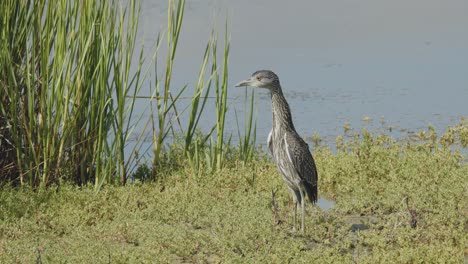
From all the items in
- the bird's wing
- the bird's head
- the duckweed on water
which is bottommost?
the duckweed on water

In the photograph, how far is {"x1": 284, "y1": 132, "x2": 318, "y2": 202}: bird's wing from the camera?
726 cm

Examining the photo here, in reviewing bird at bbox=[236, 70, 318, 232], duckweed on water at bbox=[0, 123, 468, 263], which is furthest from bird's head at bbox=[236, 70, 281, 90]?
duckweed on water at bbox=[0, 123, 468, 263]

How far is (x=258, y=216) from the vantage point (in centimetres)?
766

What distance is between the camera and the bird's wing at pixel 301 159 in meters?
7.26

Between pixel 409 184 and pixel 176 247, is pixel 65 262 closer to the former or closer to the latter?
pixel 176 247

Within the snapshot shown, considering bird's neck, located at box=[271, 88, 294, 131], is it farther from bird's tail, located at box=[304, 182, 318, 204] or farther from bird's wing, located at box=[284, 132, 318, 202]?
bird's tail, located at box=[304, 182, 318, 204]

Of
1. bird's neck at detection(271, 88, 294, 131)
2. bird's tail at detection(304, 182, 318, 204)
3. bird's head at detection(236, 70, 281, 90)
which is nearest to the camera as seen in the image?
bird's tail at detection(304, 182, 318, 204)

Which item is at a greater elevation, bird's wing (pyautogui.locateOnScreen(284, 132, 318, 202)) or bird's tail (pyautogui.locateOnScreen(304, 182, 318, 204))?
bird's wing (pyautogui.locateOnScreen(284, 132, 318, 202))

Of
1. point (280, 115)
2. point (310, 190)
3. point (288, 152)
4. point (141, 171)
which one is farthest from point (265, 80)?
point (141, 171)

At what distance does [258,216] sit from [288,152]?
712 millimetres

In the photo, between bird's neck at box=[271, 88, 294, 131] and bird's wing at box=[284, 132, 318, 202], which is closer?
bird's wing at box=[284, 132, 318, 202]

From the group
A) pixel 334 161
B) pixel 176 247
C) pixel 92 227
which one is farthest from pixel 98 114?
pixel 176 247

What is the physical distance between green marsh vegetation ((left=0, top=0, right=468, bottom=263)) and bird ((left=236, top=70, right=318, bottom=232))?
259 mm

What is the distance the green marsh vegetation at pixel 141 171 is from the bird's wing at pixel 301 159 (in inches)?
13.3
